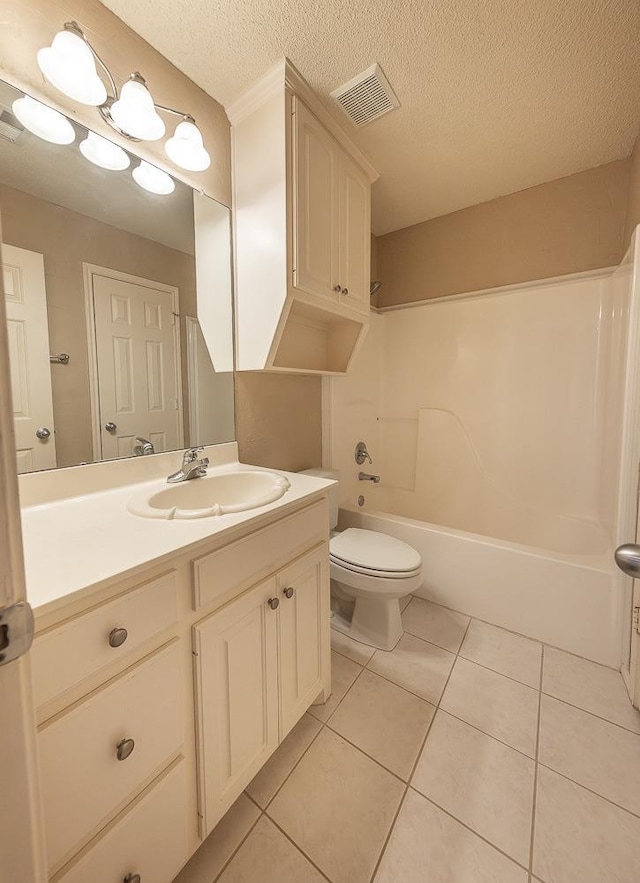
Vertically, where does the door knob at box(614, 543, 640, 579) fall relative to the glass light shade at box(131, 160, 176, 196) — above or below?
below

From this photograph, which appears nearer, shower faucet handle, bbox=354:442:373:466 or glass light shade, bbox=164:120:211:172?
glass light shade, bbox=164:120:211:172

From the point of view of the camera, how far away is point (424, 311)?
2404 mm

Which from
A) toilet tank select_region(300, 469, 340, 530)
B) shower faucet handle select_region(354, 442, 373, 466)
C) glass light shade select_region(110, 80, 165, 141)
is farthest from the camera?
shower faucet handle select_region(354, 442, 373, 466)

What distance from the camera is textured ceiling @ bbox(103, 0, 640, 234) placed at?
1092 mm

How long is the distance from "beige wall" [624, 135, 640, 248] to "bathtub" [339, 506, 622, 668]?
1546 mm

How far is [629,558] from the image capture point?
0.58 metres

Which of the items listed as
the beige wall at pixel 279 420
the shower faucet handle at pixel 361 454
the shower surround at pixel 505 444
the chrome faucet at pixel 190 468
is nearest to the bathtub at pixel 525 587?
the shower surround at pixel 505 444

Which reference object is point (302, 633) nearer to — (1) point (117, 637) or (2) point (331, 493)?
(1) point (117, 637)

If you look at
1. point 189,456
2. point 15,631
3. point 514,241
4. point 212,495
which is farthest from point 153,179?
point 514,241

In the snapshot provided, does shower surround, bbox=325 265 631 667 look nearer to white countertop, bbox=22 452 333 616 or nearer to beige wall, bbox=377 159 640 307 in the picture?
beige wall, bbox=377 159 640 307

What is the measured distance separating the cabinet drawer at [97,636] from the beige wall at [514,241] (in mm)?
2391

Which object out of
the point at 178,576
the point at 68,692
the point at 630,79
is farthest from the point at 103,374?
the point at 630,79

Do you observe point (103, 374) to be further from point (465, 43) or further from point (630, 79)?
point (630, 79)

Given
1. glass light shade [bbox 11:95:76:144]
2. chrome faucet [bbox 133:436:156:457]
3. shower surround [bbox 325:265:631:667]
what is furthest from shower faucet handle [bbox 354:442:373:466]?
glass light shade [bbox 11:95:76:144]
